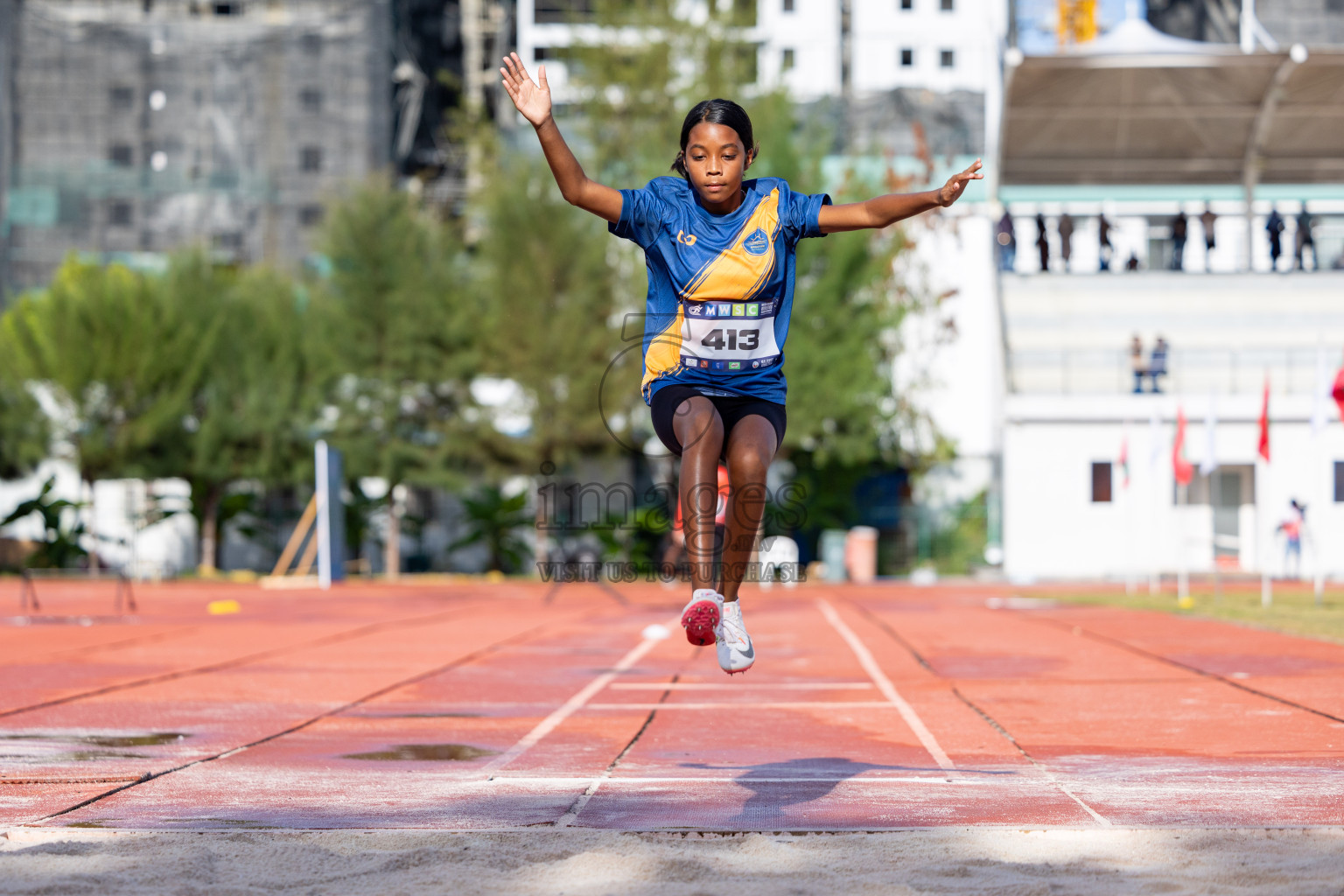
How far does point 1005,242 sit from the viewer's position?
36.5m

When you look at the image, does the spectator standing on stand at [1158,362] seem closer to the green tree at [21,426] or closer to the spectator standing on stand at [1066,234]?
the spectator standing on stand at [1066,234]

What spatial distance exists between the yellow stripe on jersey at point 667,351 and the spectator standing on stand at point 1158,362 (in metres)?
27.7

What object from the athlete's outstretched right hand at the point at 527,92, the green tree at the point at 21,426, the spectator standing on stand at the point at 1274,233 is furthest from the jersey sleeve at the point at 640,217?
the spectator standing on stand at the point at 1274,233

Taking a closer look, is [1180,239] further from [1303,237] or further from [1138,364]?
[1138,364]

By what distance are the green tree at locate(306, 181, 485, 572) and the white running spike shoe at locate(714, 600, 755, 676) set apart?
88.2 feet

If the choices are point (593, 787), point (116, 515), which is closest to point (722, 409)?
point (593, 787)

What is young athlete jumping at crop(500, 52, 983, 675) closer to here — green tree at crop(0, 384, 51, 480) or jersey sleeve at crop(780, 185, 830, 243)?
jersey sleeve at crop(780, 185, 830, 243)

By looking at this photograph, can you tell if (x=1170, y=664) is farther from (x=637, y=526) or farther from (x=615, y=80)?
(x=615, y=80)

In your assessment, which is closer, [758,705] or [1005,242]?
[758,705]

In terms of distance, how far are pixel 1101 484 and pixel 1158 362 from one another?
9.32 feet

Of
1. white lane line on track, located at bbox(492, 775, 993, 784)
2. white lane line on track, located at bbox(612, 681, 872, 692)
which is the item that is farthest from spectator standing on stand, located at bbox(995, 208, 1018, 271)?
white lane line on track, located at bbox(492, 775, 993, 784)

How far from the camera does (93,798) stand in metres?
4.93

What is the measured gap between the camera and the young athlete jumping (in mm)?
4664

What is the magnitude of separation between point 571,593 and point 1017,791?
20.9 meters
